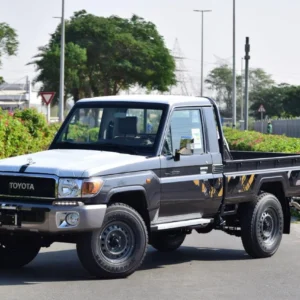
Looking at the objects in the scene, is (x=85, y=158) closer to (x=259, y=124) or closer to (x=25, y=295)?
(x=25, y=295)

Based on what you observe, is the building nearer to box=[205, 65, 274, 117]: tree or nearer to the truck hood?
box=[205, 65, 274, 117]: tree

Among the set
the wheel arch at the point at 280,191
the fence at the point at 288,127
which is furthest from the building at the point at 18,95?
the wheel arch at the point at 280,191

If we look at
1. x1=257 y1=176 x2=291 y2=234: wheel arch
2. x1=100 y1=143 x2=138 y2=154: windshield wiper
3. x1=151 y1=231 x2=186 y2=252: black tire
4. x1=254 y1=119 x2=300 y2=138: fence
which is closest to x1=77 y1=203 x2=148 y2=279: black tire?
x1=100 y1=143 x2=138 y2=154: windshield wiper

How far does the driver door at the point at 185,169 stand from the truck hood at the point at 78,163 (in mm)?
454

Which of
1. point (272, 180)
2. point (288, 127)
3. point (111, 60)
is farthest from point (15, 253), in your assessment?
point (111, 60)

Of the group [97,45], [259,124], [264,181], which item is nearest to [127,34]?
[97,45]

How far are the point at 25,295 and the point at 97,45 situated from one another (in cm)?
8036

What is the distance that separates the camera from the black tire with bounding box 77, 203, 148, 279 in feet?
35.2

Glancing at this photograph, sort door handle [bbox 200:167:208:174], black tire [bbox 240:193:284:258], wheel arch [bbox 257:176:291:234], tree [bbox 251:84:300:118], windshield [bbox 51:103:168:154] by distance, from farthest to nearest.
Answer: tree [bbox 251:84:300:118] → wheel arch [bbox 257:176:291:234] → black tire [bbox 240:193:284:258] → door handle [bbox 200:167:208:174] → windshield [bbox 51:103:168:154]

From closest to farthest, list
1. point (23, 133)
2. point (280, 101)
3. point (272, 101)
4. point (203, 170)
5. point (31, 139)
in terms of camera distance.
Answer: point (203, 170) → point (23, 133) → point (31, 139) → point (280, 101) → point (272, 101)

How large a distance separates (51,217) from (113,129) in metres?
2.00

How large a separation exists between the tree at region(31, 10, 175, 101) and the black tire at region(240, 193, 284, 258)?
72911mm

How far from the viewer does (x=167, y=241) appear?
13445mm

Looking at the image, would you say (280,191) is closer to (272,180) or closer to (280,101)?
(272,180)
